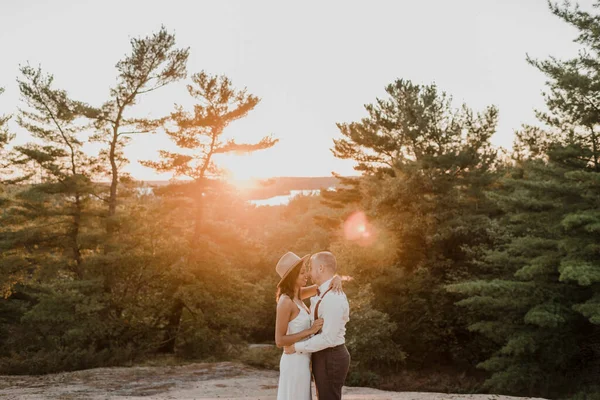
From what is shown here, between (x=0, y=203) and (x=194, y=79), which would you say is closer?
(x=0, y=203)

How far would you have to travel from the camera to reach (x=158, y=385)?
16609mm

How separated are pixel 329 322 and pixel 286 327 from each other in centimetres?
42

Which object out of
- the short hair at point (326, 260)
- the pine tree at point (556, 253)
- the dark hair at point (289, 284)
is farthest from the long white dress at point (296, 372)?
the pine tree at point (556, 253)

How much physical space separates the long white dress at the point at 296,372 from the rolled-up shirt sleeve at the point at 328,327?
0.58 feet

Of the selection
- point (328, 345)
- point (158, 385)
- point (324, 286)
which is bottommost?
point (158, 385)

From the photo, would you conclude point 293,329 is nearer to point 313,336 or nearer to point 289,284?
point 313,336

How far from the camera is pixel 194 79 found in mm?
25719

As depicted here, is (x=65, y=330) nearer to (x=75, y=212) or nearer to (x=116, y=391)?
(x=75, y=212)

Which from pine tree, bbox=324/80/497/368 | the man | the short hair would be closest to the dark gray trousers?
the man

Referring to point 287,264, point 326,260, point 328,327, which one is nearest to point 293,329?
point 328,327

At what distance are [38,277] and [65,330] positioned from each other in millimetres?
2974

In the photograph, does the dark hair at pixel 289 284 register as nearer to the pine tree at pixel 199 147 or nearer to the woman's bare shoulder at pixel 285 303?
the woman's bare shoulder at pixel 285 303

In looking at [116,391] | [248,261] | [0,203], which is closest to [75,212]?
[0,203]

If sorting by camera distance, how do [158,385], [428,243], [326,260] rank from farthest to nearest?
1. [428,243]
2. [158,385]
3. [326,260]
